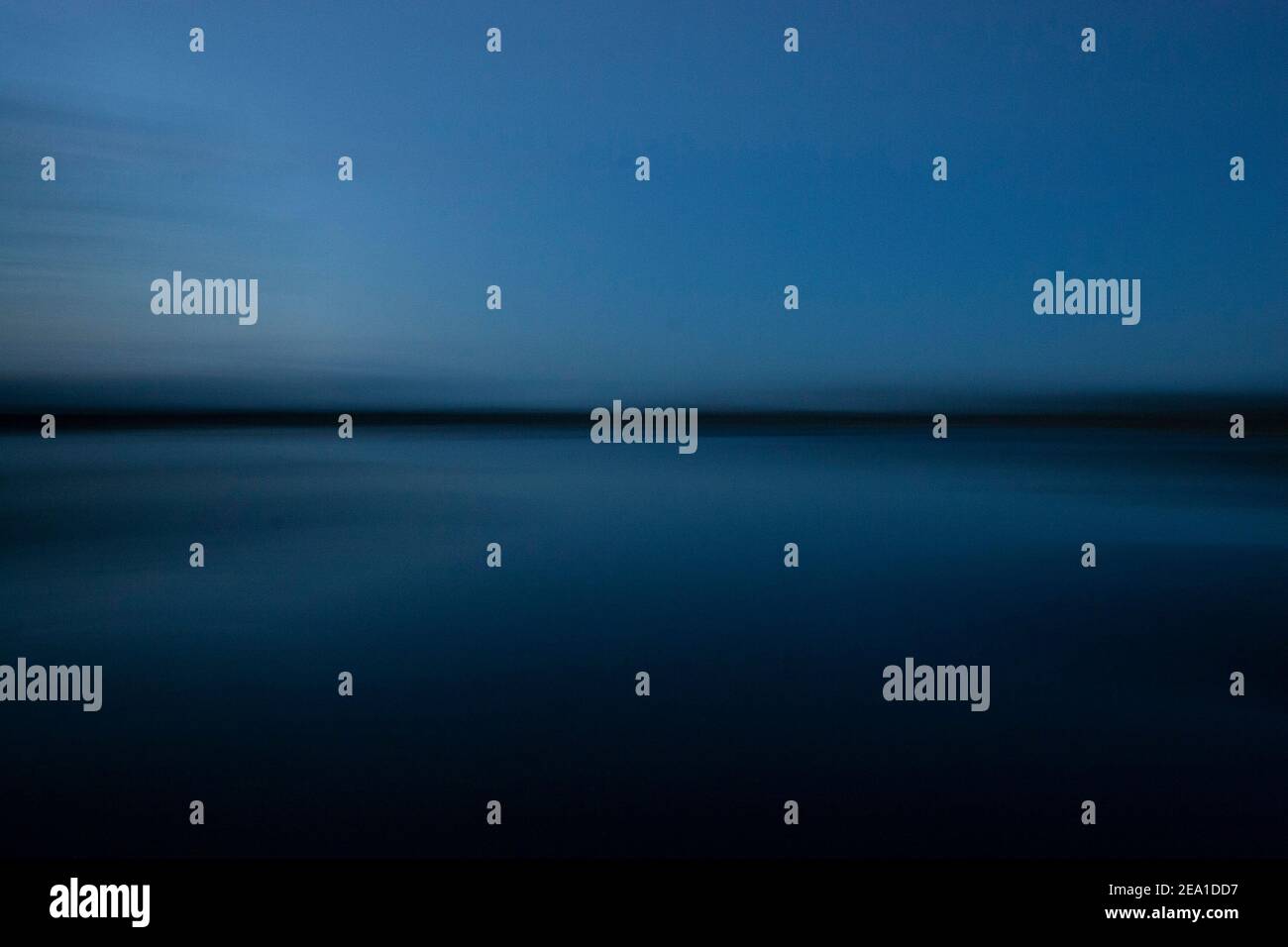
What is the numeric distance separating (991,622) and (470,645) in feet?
3.35

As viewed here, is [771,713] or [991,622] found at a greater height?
[991,622]

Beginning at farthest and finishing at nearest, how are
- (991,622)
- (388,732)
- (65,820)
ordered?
(991,622), (388,732), (65,820)

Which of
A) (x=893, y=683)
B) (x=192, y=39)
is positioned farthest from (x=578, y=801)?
(x=192, y=39)

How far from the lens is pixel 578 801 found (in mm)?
1638

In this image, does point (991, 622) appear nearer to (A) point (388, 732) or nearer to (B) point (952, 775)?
(B) point (952, 775)

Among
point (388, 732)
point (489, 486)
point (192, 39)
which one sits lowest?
point (388, 732)

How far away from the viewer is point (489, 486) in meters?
1.95

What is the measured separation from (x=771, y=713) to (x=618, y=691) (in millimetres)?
287
